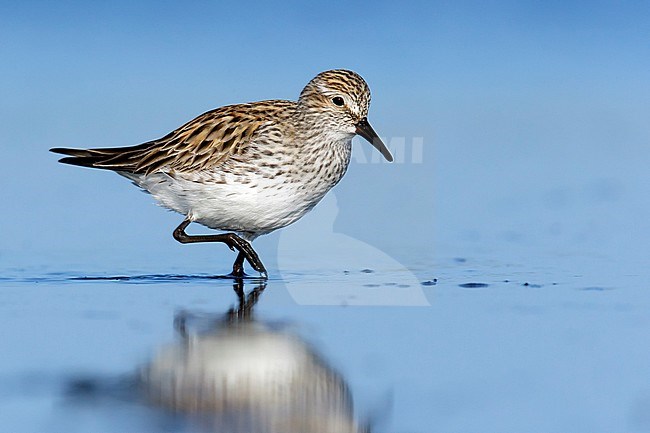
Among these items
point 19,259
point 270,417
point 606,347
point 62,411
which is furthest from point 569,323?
point 19,259

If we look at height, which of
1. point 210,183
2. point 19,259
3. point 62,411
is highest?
Result: point 210,183

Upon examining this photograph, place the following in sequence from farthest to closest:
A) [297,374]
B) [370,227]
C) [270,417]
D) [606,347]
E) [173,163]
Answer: [370,227]
[173,163]
[606,347]
[297,374]
[270,417]

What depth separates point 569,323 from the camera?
6.77 meters

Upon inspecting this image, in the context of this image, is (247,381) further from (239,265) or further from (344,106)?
(344,106)

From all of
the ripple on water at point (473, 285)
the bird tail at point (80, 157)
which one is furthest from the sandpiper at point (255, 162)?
the ripple on water at point (473, 285)

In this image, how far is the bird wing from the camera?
8.62 metres

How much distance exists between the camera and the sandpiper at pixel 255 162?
841cm

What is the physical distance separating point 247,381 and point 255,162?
309 cm

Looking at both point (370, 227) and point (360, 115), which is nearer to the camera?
point (360, 115)

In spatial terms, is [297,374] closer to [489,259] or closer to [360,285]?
[360,285]

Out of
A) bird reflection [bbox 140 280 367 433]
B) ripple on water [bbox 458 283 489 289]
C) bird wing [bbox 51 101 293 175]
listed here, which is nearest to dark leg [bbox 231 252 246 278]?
bird wing [bbox 51 101 293 175]

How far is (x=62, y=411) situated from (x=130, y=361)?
791 mm

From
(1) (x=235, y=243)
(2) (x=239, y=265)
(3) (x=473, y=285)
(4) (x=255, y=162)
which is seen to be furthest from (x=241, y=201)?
(3) (x=473, y=285)

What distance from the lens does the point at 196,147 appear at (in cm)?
874
